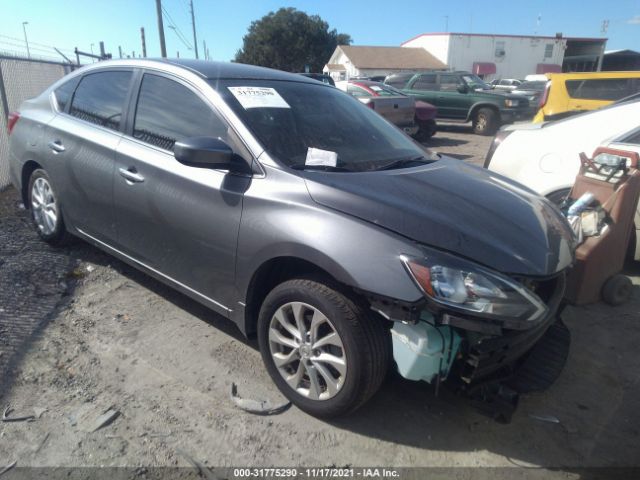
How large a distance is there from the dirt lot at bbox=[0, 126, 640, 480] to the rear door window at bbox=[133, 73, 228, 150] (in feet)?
4.11

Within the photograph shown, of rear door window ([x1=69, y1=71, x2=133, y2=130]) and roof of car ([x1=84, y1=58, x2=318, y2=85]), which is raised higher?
roof of car ([x1=84, y1=58, x2=318, y2=85])

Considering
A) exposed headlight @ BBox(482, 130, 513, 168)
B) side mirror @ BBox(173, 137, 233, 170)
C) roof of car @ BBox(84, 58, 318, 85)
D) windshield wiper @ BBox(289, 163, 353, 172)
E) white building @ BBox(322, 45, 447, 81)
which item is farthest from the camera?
white building @ BBox(322, 45, 447, 81)

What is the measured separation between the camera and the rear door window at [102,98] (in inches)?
139

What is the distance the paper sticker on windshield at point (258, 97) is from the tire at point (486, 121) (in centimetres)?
1205

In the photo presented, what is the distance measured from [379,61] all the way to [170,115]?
175 feet

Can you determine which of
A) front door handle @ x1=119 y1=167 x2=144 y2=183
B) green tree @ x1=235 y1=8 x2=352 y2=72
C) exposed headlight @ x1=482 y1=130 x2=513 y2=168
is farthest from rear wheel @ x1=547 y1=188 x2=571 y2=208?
green tree @ x1=235 y1=8 x2=352 y2=72

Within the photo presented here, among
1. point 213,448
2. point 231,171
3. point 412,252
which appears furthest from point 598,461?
point 231,171

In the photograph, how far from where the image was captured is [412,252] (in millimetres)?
2154

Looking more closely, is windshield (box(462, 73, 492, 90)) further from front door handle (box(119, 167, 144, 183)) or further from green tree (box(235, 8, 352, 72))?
green tree (box(235, 8, 352, 72))

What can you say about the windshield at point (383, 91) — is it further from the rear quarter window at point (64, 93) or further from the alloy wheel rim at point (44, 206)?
the alloy wheel rim at point (44, 206)

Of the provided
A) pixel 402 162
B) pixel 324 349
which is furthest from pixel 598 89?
pixel 324 349

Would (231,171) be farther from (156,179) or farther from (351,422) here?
(351,422)

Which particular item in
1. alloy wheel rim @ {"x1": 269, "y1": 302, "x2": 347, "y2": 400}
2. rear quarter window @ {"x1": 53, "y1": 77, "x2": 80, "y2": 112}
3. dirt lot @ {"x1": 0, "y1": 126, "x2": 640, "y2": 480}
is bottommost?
dirt lot @ {"x1": 0, "y1": 126, "x2": 640, "y2": 480}

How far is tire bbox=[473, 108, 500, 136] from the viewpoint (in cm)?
1384
